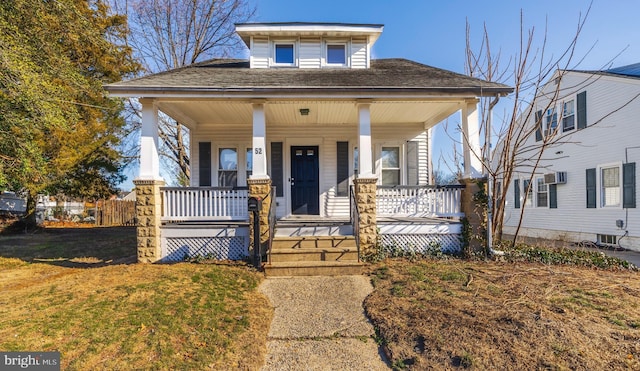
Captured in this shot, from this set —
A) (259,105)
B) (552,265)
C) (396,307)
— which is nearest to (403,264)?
(396,307)

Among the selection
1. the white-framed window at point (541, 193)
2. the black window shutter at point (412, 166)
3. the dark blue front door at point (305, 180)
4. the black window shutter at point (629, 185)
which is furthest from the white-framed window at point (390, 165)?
the white-framed window at point (541, 193)

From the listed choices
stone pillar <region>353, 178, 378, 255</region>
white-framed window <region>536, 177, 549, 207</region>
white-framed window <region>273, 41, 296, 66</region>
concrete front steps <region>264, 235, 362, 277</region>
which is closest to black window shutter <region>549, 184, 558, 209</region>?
white-framed window <region>536, 177, 549, 207</region>

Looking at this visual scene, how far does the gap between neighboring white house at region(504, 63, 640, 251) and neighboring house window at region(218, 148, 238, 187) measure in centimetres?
761

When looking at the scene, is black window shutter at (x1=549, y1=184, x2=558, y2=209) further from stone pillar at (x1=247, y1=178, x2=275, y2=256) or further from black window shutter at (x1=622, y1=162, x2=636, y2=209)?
stone pillar at (x1=247, y1=178, x2=275, y2=256)

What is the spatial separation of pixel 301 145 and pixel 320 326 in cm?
613

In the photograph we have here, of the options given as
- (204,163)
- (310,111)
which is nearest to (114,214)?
(204,163)

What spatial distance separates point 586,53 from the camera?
6617 mm

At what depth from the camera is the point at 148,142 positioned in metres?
6.35

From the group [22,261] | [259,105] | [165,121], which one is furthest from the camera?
[165,121]

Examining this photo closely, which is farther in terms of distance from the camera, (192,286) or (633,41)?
(633,41)

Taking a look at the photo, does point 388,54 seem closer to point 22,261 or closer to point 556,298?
point 556,298

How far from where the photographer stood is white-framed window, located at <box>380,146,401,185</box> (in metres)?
9.21

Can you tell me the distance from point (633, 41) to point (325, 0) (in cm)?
903

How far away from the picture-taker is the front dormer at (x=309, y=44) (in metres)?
8.20
